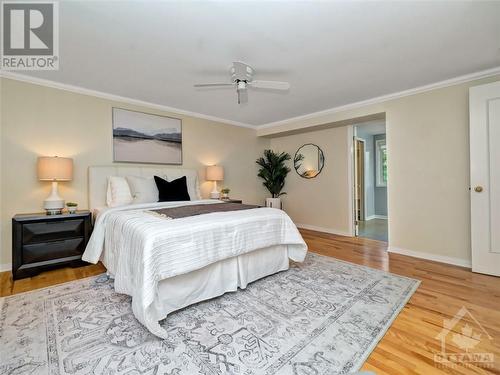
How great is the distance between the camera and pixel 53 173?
2.74m

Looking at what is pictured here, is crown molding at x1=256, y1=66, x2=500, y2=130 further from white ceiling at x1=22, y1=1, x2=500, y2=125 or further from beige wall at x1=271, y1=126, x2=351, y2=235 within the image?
beige wall at x1=271, y1=126, x2=351, y2=235

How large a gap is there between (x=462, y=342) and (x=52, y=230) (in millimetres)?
3928

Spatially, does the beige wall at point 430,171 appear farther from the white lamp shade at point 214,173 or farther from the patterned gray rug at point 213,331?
the white lamp shade at point 214,173

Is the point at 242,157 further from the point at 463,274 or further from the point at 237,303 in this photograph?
the point at 463,274

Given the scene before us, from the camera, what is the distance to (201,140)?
4543 millimetres

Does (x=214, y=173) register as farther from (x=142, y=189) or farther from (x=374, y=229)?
(x=374, y=229)

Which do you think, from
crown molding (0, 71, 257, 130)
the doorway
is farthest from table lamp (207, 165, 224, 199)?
the doorway

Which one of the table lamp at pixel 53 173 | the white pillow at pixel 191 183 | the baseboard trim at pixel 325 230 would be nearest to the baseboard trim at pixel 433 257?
the baseboard trim at pixel 325 230

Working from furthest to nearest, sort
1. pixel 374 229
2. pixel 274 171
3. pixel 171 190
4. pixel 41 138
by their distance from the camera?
pixel 274 171 < pixel 374 229 < pixel 171 190 < pixel 41 138

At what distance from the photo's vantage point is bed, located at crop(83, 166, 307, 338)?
1.64 meters

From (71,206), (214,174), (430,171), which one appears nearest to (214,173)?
(214,174)

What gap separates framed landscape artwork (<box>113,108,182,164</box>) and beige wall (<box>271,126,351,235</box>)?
8.61ft

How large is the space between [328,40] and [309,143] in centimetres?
306

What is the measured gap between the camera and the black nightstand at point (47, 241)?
8.27 feet
